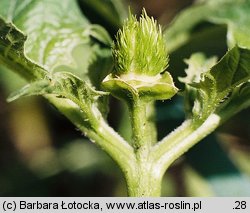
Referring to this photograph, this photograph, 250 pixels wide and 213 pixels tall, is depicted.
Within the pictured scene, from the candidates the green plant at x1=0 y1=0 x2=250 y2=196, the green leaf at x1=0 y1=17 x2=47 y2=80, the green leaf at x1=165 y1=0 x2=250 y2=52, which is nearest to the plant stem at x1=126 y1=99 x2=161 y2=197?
the green plant at x1=0 y1=0 x2=250 y2=196

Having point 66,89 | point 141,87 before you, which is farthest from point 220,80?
point 66,89

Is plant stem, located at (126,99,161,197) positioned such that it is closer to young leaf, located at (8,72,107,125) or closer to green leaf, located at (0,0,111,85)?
young leaf, located at (8,72,107,125)

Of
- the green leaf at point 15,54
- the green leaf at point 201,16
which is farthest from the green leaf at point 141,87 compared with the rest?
the green leaf at point 201,16

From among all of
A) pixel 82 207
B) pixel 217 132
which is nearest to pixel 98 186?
pixel 217 132

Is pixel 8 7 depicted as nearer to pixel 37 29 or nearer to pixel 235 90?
pixel 37 29

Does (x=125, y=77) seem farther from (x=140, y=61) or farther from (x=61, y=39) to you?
(x=61, y=39)

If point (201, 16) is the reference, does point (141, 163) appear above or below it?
below
